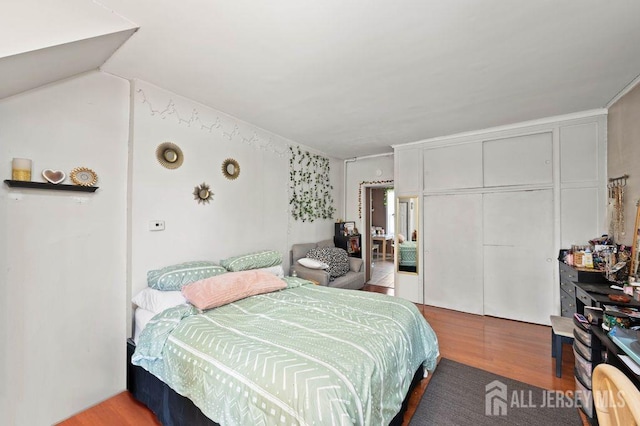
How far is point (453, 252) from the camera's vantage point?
13.2 feet

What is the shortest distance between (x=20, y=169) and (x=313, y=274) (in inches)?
121

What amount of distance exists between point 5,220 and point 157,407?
1667 millimetres

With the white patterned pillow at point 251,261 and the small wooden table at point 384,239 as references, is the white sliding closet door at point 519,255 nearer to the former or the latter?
the white patterned pillow at point 251,261

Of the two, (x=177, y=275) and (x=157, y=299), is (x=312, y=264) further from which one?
(x=157, y=299)

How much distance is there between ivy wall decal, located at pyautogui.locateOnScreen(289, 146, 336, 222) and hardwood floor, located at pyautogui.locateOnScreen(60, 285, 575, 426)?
2.47 m

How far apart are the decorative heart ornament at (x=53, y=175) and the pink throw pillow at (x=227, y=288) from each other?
123cm

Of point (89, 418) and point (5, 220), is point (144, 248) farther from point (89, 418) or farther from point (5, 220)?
point (89, 418)

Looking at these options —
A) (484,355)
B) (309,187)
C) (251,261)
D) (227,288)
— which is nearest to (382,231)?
(309,187)

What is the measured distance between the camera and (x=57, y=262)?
75.7 inches

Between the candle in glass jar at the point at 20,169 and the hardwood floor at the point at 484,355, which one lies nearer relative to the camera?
the candle in glass jar at the point at 20,169

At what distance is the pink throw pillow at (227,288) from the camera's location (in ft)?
7.00

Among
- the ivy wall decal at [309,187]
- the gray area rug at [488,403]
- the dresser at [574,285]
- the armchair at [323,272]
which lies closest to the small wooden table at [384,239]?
the ivy wall decal at [309,187]

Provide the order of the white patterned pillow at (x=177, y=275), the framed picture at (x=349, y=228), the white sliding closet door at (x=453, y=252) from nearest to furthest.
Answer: the white patterned pillow at (x=177, y=275)
the white sliding closet door at (x=453, y=252)
the framed picture at (x=349, y=228)

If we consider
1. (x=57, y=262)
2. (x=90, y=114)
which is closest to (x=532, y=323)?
(x=57, y=262)
